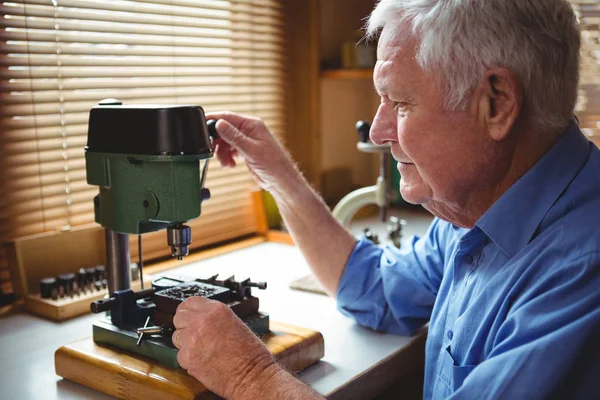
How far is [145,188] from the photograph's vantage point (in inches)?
51.4

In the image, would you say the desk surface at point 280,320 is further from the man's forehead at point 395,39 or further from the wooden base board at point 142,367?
the man's forehead at point 395,39

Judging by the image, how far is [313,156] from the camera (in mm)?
2932

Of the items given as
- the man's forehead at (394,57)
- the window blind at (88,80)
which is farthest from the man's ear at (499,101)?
the window blind at (88,80)

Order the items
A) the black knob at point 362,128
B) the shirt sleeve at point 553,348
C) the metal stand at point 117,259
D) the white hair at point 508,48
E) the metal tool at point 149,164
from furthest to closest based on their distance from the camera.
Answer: the black knob at point 362,128 < the metal stand at point 117,259 < the metal tool at point 149,164 < the white hair at point 508,48 < the shirt sleeve at point 553,348

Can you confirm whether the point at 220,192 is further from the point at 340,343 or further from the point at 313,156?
the point at 340,343

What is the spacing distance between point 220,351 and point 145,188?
0.37m

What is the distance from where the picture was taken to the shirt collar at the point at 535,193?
109 centimetres

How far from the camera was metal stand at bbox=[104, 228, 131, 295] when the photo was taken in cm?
149

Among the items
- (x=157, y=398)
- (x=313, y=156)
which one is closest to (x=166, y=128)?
(x=157, y=398)

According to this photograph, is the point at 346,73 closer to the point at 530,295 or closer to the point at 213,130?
the point at 213,130

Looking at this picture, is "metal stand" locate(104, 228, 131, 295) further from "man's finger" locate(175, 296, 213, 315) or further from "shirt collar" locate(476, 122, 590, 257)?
"shirt collar" locate(476, 122, 590, 257)

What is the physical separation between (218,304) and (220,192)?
4.23 feet

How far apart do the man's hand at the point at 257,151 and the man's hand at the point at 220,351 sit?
0.59 m

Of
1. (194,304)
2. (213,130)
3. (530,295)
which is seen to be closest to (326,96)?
(213,130)
